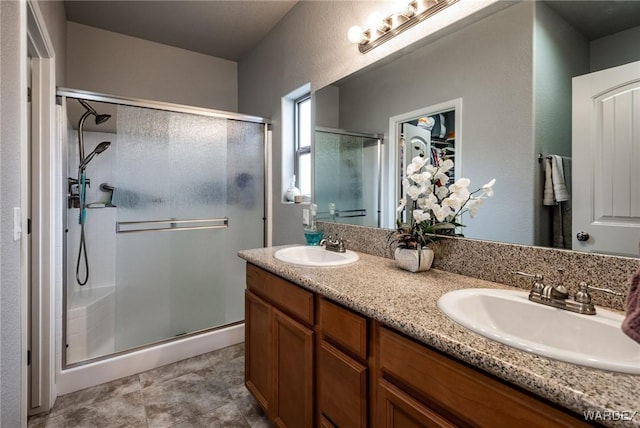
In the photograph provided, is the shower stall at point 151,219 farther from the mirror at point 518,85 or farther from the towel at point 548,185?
the towel at point 548,185

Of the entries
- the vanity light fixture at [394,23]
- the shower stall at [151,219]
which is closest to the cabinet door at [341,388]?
the vanity light fixture at [394,23]

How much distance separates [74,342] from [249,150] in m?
1.79

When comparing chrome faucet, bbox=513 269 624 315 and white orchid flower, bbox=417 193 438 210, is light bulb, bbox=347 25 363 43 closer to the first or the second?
white orchid flower, bbox=417 193 438 210

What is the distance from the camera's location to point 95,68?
269 centimetres

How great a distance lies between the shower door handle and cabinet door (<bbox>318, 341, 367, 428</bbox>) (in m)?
1.63

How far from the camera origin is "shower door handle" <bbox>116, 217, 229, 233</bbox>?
212cm

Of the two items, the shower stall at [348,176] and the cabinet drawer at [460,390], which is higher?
the shower stall at [348,176]

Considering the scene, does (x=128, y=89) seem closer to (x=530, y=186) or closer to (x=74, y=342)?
(x=74, y=342)

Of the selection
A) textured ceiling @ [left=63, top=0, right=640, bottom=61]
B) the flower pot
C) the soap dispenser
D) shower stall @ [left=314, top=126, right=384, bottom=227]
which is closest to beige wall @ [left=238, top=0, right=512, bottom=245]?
textured ceiling @ [left=63, top=0, right=640, bottom=61]

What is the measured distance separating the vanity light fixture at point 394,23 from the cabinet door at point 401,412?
4.89 feet

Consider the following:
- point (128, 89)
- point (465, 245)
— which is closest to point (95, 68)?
point (128, 89)

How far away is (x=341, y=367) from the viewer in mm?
1012

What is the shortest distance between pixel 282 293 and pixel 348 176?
2.88 ft

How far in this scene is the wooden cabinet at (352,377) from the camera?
608 millimetres
